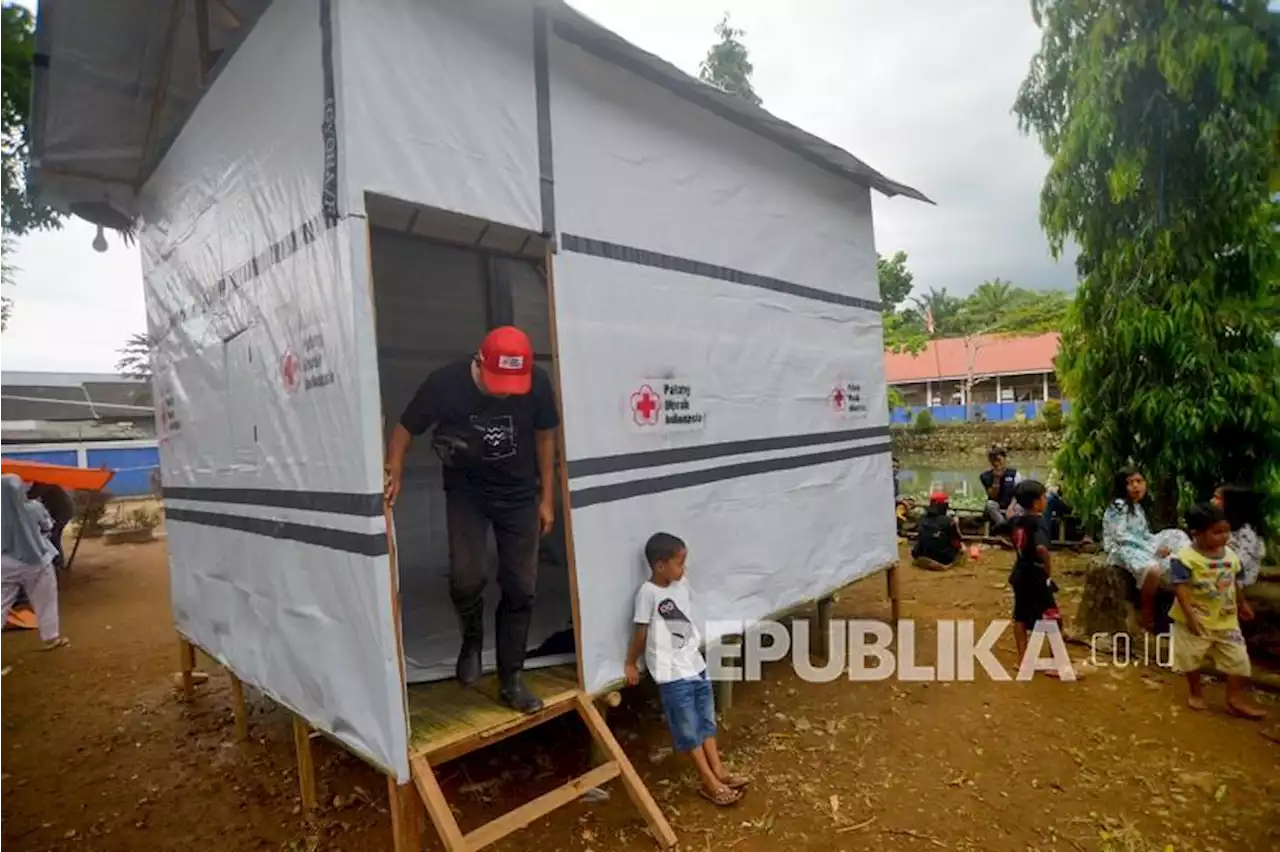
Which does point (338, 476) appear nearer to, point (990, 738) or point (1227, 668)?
point (990, 738)

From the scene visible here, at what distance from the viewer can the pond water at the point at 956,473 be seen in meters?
15.9

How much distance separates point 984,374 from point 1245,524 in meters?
26.8

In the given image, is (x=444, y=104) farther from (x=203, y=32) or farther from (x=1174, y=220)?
(x=1174, y=220)

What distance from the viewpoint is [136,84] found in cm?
466

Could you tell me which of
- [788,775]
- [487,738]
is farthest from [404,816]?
[788,775]

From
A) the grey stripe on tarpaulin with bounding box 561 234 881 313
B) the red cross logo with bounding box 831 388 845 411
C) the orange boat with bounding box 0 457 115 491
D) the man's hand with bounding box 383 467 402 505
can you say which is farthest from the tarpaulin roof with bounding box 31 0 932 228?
the orange boat with bounding box 0 457 115 491

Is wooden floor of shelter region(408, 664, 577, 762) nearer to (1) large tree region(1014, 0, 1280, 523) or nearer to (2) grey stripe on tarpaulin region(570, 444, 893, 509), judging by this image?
(2) grey stripe on tarpaulin region(570, 444, 893, 509)

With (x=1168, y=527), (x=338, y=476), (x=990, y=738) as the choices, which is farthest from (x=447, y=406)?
(x=1168, y=527)

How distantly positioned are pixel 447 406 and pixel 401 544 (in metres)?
2.77

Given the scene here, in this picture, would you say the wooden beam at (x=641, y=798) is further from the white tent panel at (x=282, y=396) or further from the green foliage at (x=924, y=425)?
the green foliage at (x=924, y=425)

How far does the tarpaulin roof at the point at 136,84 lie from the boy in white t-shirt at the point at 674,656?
2.66m

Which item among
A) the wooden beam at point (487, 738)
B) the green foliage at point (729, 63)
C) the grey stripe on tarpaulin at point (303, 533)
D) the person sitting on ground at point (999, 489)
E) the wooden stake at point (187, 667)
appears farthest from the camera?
the green foliage at point (729, 63)

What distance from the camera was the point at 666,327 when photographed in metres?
4.17

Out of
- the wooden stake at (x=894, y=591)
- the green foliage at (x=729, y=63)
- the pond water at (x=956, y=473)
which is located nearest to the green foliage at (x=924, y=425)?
the pond water at (x=956, y=473)
